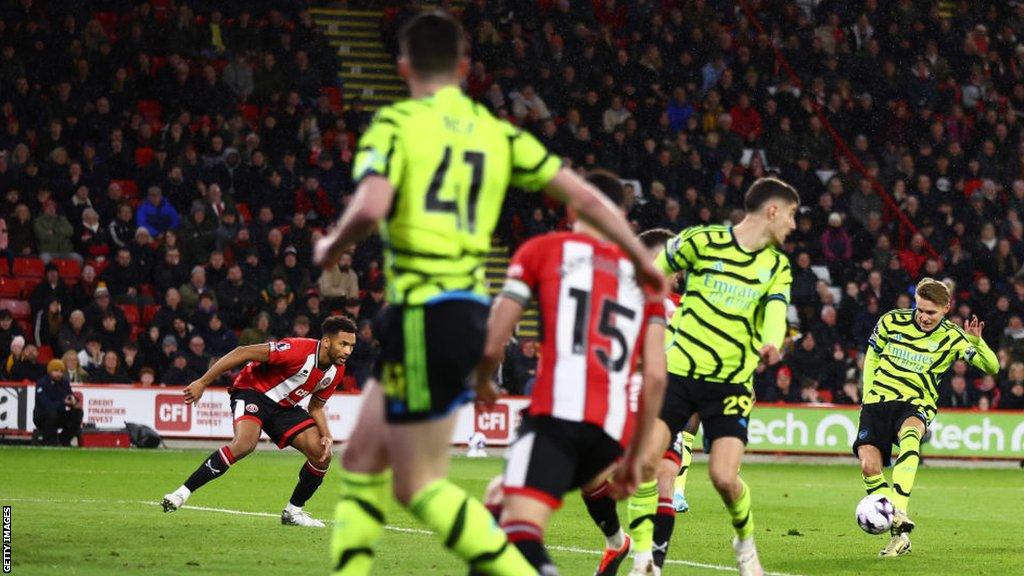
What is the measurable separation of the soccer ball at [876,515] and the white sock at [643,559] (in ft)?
10.9

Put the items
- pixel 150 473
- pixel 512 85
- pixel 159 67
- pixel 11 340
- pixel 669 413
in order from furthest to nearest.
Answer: pixel 512 85 < pixel 159 67 < pixel 11 340 < pixel 150 473 < pixel 669 413

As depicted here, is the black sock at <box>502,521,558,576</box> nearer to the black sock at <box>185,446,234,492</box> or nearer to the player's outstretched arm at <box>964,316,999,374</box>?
the black sock at <box>185,446,234,492</box>

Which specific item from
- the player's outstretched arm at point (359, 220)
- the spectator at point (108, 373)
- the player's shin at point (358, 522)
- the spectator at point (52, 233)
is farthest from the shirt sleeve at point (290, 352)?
the spectator at point (52, 233)

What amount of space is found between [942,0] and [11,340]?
2264 centimetres

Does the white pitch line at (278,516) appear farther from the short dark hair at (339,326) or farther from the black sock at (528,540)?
the black sock at (528,540)

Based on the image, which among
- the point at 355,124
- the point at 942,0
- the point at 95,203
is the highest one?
the point at 942,0

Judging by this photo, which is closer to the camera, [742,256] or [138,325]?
[742,256]

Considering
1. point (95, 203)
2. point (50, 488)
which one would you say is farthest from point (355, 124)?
point (50, 488)

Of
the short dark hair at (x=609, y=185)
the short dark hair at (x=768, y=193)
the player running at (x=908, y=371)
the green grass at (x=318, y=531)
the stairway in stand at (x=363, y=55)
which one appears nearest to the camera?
the short dark hair at (x=609, y=185)

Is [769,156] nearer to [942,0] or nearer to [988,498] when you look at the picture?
[942,0]

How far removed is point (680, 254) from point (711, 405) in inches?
36.1

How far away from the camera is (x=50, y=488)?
16844 mm

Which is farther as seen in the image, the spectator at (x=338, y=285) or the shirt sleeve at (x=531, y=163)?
the spectator at (x=338, y=285)

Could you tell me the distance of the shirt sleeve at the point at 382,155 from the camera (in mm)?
5910
